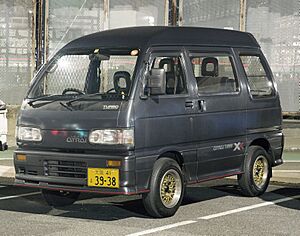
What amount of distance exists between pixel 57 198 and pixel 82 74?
162 cm

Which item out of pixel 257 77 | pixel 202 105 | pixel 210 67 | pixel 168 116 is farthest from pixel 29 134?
pixel 257 77

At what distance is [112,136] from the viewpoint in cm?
792

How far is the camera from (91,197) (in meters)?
9.82

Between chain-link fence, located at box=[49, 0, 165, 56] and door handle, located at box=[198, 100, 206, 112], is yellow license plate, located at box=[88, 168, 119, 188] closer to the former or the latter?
door handle, located at box=[198, 100, 206, 112]

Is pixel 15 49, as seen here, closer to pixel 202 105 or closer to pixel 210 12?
pixel 210 12

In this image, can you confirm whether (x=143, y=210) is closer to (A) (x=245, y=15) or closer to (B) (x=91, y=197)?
(B) (x=91, y=197)

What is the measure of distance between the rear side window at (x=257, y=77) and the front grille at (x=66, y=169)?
2925 mm

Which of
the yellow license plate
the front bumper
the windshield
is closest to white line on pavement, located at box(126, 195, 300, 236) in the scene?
the front bumper

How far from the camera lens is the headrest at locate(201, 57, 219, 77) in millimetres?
9266

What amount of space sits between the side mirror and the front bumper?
2.62ft

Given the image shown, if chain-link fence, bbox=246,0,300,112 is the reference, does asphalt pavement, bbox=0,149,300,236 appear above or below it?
below

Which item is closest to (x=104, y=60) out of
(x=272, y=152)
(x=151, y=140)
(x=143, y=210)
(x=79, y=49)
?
(x=79, y=49)

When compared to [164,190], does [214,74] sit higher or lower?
higher

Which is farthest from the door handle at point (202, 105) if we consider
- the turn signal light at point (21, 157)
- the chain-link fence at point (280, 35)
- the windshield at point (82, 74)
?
the chain-link fence at point (280, 35)
